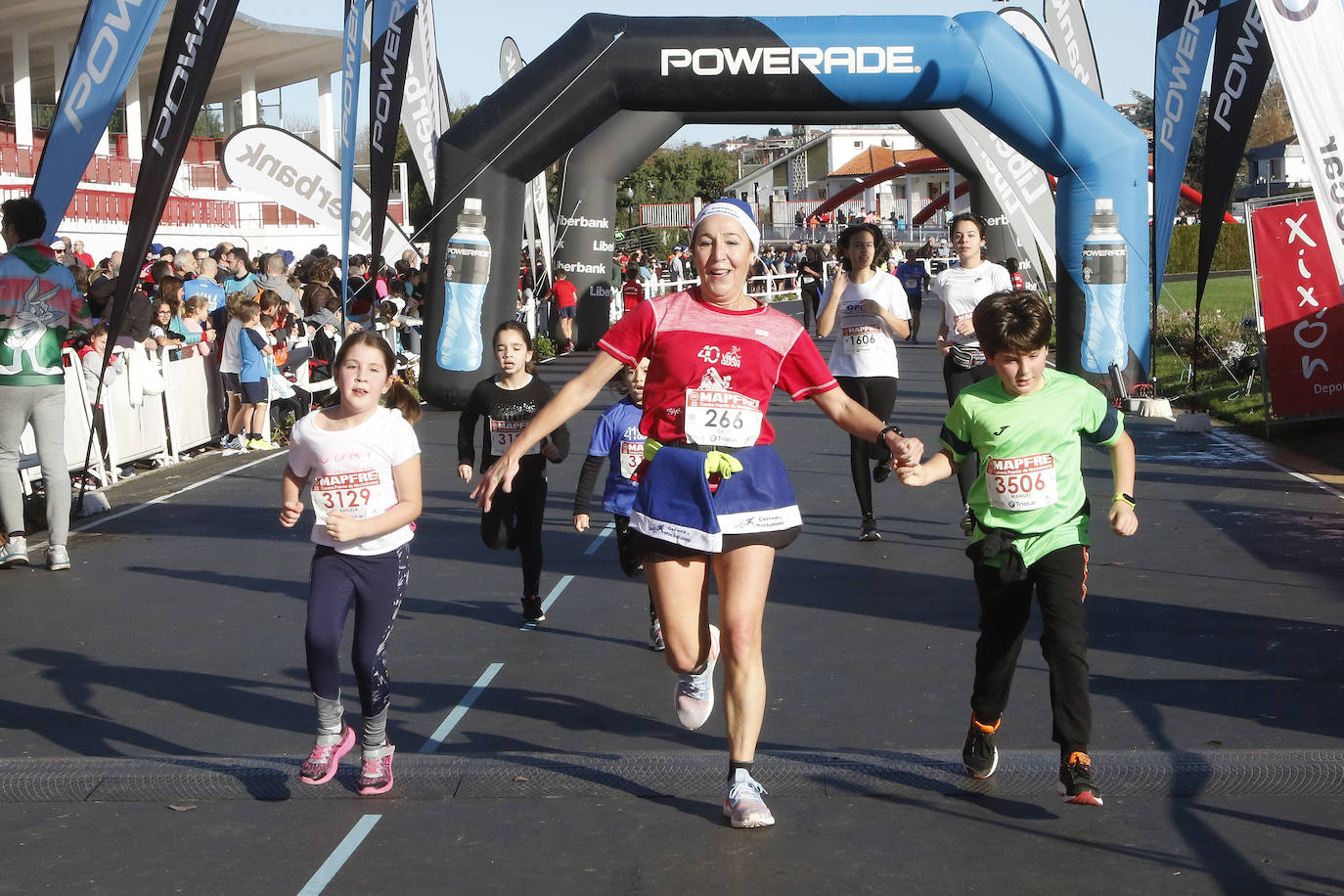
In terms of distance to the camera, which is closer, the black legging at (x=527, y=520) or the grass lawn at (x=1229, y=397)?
the black legging at (x=527, y=520)

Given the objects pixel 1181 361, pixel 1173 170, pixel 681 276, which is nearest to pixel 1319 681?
pixel 1173 170

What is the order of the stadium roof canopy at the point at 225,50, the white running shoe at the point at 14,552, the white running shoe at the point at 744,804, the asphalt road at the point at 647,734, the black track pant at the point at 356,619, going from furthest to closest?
the stadium roof canopy at the point at 225,50 < the white running shoe at the point at 14,552 < the black track pant at the point at 356,619 < the white running shoe at the point at 744,804 < the asphalt road at the point at 647,734

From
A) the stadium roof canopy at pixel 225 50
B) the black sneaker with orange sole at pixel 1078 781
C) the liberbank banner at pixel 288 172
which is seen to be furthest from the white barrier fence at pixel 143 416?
the stadium roof canopy at pixel 225 50

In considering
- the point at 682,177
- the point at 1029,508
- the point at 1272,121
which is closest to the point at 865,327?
the point at 1029,508

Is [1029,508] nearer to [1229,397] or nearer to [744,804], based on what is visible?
[744,804]

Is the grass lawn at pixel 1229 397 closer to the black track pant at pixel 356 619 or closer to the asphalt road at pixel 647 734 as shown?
the asphalt road at pixel 647 734

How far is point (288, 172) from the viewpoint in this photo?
1677 centimetres

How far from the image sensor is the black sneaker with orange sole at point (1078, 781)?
477 cm

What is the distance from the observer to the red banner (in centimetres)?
1384

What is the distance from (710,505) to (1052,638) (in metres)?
1.20

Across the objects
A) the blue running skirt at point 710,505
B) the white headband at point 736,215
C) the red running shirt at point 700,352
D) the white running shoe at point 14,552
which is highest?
the white headband at point 736,215

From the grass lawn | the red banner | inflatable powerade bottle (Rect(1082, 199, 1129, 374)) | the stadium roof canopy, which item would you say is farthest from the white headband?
the stadium roof canopy

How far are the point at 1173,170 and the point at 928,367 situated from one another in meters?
8.49

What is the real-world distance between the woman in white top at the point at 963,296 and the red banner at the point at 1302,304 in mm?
5208
